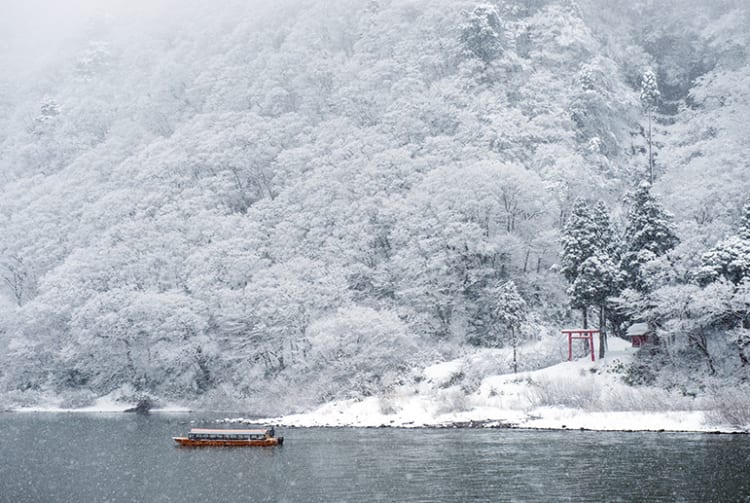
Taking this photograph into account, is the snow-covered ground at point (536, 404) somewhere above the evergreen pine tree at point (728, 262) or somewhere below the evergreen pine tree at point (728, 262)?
below

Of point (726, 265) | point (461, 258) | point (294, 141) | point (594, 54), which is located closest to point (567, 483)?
point (726, 265)

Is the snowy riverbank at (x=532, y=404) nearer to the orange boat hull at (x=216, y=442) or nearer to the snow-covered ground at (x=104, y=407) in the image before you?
the orange boat hull at (x=216, y=442)

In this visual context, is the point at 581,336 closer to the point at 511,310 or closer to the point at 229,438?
the point at 511,310

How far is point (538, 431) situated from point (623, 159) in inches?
2216

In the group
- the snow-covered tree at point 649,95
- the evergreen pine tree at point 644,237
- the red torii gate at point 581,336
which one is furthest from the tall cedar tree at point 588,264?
the snow-covered tree at point 649,95

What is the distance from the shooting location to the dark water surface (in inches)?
1074

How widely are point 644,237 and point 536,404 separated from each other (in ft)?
47.1

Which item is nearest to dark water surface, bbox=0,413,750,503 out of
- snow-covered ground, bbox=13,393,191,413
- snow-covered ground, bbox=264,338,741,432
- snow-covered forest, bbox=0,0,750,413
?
snow-covered ground, bbox=264,338,741,432

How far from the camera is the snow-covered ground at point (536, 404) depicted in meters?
40.4

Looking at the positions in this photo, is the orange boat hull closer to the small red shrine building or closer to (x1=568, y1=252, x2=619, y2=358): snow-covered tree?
(x1=568, y1=252, x2=619, y2=358): snow-covered tree

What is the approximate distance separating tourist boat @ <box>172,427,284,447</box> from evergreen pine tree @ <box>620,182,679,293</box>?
26730 mm

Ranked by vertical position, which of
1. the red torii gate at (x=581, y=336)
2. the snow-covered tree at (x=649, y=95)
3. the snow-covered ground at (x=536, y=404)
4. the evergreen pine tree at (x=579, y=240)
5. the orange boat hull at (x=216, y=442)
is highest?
the snow-covered tree at (x=649, y=95)

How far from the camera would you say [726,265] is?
43.0m

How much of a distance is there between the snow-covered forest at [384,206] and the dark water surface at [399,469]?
39.1ft
